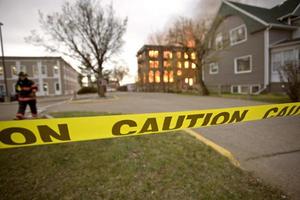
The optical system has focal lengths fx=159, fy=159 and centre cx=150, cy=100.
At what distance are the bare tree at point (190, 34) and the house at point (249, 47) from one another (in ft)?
3.45

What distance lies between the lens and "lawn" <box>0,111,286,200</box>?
2273mm

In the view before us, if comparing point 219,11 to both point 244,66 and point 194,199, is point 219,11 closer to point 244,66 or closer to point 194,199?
point 244,66

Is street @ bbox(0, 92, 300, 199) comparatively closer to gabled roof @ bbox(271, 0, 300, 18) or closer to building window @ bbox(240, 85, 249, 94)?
gabled roof @ bbox(271, 0, 300, 18)

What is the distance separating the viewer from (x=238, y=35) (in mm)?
17672

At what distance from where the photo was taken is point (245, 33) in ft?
55.0

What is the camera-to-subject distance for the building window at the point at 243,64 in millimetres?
16828

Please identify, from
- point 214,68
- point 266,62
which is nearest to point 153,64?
point 214,68

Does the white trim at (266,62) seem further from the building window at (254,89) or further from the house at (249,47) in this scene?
the building window at (254,89)

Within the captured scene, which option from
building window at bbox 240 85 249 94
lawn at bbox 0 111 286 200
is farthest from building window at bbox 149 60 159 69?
lawn at bbox 0 111 286 200

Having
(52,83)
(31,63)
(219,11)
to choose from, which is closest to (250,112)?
(31,63)

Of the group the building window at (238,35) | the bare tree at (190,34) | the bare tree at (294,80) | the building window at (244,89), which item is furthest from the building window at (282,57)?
the bare tree at (190,34)

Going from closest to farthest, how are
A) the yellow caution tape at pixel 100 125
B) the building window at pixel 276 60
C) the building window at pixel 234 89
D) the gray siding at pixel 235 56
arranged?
the yellow caution tape at pixel 100 125, the building window at pixel 276 60, the gray siding at pixel 235 56, the building window at pixel 234 89

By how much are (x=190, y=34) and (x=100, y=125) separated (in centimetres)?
1793

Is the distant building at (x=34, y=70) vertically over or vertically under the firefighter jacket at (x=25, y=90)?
over
